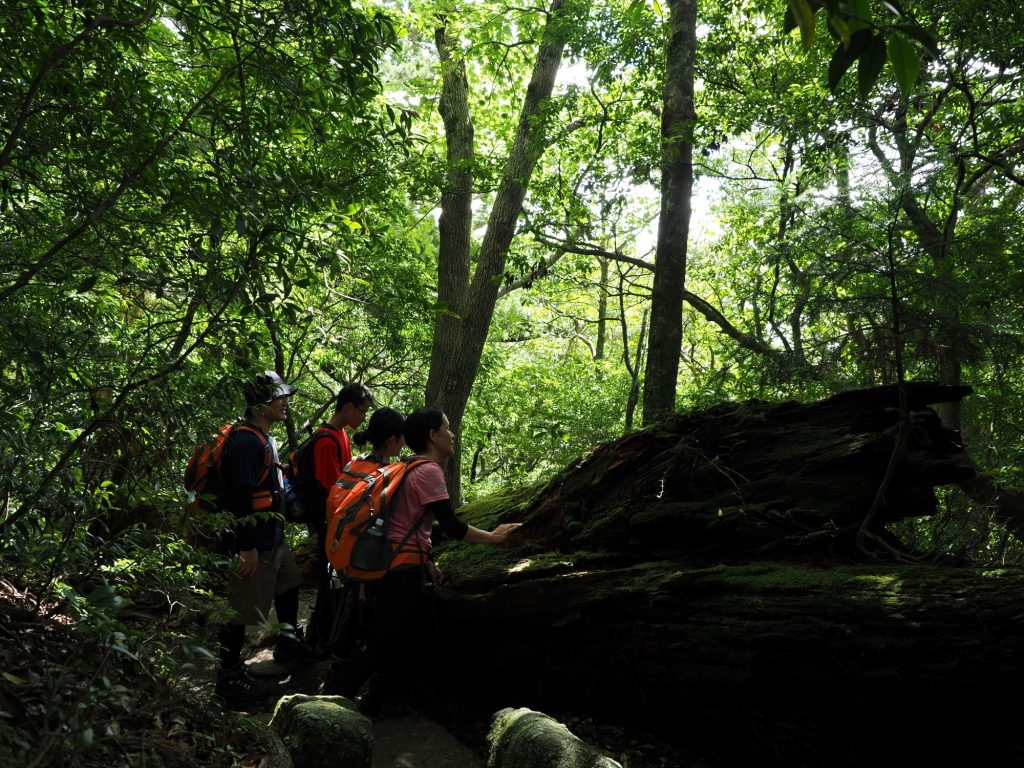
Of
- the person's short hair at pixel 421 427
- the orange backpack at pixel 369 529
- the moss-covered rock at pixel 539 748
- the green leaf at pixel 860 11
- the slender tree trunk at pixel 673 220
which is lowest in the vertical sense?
the moss-covered rock at pixel 539 748

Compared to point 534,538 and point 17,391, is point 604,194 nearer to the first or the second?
point 534,538

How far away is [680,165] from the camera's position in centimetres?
780

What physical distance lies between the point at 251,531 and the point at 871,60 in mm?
4602

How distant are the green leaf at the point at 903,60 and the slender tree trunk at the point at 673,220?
19.9 feet

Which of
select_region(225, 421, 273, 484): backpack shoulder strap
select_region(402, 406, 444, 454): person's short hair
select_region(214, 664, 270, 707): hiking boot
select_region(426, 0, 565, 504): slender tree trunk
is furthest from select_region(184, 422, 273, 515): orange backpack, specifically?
select_region(426, 0, 565, 504): slender tree trunk

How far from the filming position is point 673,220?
774 centimetres

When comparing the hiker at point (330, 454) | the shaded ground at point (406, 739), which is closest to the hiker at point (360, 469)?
the hiker at point (330, 454)

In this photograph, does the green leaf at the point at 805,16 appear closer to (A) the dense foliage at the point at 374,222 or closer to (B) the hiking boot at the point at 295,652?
(A) the dense foliage at the point at 374,222

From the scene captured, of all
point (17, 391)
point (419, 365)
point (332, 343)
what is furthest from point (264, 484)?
point (419, 365)

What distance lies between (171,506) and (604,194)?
8.73 metres

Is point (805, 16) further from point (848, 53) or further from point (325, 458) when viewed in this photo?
point (325, 458)

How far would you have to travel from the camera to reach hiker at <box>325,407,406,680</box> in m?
5.24

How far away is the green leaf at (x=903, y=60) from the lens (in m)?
1.29

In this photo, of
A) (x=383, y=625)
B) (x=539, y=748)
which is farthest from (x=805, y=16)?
(x=383, y=625)
